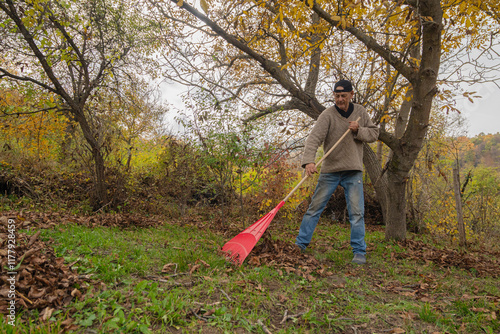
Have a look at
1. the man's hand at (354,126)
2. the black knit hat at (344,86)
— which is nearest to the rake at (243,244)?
the man's hand at (354,126)

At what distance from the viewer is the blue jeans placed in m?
4.02

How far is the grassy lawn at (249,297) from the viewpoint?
2020 mm

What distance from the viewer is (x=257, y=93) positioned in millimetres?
9602

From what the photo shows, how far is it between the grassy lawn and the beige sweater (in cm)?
136

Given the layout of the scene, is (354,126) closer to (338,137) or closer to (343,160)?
(338,137)

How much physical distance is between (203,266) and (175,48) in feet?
16.2

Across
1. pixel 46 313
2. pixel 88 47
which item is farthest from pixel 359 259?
pixel 88 47

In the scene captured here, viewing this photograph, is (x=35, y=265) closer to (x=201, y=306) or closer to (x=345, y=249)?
(x=201, y=306)

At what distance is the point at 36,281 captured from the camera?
7.02ft

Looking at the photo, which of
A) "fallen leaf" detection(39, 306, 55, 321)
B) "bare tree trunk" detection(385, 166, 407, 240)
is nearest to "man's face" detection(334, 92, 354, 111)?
"bare tree trunk" detection(385, 166, 407, 240)

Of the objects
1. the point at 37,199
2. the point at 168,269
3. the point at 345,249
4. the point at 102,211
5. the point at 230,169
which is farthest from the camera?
the point at 37,199

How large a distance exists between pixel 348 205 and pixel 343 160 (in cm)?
65

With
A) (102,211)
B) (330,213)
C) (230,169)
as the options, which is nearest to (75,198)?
(102,211)

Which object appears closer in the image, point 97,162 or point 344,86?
point 344,86
